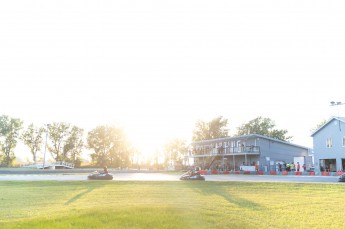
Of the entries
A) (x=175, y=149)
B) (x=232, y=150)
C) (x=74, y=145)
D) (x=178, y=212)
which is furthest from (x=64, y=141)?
(x=178, y=212)

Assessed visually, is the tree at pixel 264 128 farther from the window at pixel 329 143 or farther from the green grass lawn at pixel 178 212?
the green grass lawn at pixel 178 212

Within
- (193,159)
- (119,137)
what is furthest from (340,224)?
(119,137)

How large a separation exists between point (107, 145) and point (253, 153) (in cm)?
5341

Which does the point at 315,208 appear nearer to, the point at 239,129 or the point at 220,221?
the point at 220,221

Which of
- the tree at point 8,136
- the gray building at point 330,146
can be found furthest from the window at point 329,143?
the tree at point 8,136

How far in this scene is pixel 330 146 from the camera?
50094mm

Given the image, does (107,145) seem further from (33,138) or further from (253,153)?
(253,153)

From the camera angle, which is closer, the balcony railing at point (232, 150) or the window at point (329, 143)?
the window at point (329, 143)

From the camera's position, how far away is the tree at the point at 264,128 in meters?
86.1

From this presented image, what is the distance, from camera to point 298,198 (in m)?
19.5

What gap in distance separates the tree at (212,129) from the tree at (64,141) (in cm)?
3247

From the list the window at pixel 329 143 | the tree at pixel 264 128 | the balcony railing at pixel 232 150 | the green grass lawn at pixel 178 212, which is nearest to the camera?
the green grass lawn at pixel 178 212

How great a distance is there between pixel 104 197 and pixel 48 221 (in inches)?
295

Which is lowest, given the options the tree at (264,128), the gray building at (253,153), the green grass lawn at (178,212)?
the green grass lawn at (178,212)
